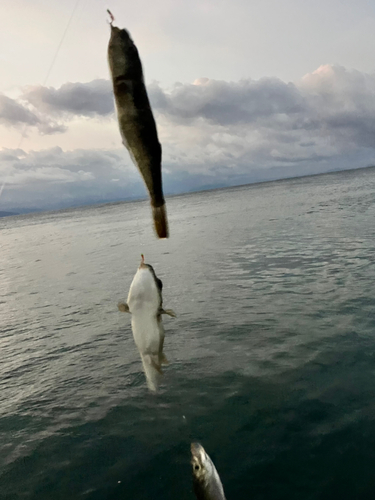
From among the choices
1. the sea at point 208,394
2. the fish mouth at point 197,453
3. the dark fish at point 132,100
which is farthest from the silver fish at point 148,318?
the sea at point 208,394

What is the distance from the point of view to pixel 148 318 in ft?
6.74

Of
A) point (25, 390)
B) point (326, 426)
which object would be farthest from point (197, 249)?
point (326, 426)

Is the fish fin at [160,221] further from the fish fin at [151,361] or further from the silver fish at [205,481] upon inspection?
the silver fish at [205,481]

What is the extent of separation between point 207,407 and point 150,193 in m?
10.8

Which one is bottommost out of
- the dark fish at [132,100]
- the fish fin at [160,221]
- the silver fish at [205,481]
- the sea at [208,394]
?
the sea at [208,394]

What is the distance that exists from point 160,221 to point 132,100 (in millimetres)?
423

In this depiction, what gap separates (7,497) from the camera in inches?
356

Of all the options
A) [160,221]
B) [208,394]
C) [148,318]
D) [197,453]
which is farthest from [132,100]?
[208,394]

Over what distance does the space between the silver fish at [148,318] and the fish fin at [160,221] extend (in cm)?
58

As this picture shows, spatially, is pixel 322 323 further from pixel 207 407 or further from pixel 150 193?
pixel 150 193

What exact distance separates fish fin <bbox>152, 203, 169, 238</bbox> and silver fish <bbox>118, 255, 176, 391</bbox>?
58 centimetres

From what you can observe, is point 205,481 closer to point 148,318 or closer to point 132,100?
point 148,318

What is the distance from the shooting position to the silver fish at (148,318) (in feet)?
6.64

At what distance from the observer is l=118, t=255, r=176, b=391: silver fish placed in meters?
2.03
